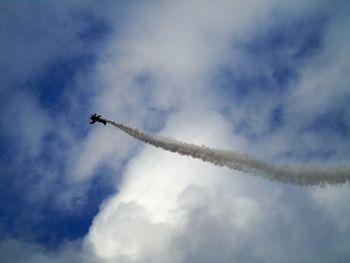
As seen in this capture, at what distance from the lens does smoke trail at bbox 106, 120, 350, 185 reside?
3855 inches

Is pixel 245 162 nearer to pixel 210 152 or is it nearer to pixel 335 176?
pixel 210 152

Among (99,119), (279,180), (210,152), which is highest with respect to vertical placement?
(99,119)

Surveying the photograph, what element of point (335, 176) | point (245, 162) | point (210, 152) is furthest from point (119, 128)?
point (335, 176)

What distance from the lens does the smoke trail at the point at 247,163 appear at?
97919 mm

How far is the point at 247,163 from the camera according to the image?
10794 centimetres

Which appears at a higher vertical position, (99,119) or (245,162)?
(99,119)

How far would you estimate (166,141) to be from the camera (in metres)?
119

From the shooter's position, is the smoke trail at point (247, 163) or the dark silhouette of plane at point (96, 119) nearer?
the smoke trail at point (247, 163)

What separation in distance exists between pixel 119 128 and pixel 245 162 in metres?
38.4

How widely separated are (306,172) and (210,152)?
2527cm

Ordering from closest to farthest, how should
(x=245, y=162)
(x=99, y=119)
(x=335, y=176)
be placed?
(x=335, y=176), (x=245, y=162), (x=99, y=119)

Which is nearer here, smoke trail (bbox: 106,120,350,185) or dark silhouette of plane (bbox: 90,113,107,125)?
smoke trail (bbox: 106,120,350,185)

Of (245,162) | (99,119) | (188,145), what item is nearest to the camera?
(245,162)

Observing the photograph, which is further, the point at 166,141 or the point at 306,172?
the point at 166,141
